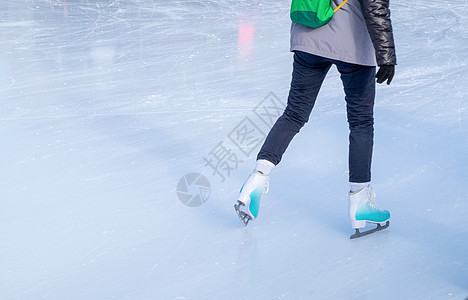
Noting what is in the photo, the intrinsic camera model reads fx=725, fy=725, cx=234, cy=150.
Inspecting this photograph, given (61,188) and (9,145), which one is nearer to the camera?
(61,188)

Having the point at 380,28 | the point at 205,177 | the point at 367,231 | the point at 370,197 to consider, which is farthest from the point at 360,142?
the point at 205,177

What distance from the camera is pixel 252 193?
7.73 ft

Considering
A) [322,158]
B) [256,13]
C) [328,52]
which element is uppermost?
[328,52]

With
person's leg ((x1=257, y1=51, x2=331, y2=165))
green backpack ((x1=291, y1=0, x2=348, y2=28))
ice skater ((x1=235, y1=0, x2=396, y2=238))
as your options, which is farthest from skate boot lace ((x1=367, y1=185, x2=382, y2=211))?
green backpack ((x1=291, y1=0, x2=348, y2=28))

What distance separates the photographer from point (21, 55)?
4918mm

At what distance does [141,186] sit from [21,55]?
8.24ft

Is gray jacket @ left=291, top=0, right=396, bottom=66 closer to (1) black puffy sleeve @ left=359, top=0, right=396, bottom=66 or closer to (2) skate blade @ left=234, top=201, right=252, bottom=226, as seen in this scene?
(1) black puffy sleeve @ left=359, top=0, right=396, bottom=66

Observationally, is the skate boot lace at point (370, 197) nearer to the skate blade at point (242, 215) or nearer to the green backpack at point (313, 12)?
the skate blade at point (242, 215)

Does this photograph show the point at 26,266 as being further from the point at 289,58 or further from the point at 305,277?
the point at 289,58

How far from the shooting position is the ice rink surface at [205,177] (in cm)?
214

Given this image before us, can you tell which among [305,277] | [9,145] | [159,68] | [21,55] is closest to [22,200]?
[9,145]

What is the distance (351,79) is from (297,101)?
196mm

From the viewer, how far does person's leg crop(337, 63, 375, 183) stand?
7.36 ft

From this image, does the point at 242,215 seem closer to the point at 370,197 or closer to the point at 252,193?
the point at 252,193
